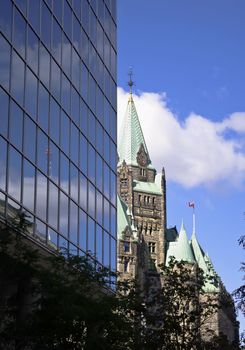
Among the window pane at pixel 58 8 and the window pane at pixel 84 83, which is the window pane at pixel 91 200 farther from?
the window pane at pixel 58 8

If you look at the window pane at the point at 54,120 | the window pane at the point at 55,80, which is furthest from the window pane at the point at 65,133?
the window pane at the point at 55,80

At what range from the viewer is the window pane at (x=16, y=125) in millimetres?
26438

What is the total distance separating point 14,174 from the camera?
2645 centimetres

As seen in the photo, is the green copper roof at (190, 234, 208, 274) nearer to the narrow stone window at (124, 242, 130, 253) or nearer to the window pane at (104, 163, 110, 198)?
→ the narrow stone window at (124, 242, 130, 253)

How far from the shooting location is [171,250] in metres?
142

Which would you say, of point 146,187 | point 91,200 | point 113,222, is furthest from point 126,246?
point 91,200

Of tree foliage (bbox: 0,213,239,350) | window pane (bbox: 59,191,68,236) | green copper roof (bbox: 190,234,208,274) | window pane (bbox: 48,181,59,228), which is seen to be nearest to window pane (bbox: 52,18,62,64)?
window pane (bbox: 48,181,59,228)

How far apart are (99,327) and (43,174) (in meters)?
7.48

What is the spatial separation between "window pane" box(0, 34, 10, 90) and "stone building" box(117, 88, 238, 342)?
341ft

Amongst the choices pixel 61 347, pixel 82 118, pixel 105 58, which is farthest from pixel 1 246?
pixel 105 58

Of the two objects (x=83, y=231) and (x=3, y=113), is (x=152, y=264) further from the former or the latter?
(x=3, y=113)

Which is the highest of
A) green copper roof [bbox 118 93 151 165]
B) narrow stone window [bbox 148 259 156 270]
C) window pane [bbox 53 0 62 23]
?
green copper roof [bbox 118 93 151 165]

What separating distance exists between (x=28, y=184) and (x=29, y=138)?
1606 mm

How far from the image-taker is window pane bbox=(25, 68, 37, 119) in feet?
92.6
